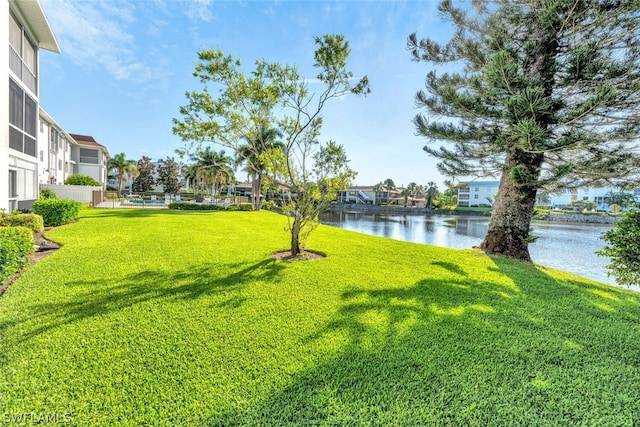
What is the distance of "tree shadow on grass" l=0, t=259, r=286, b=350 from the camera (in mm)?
3400

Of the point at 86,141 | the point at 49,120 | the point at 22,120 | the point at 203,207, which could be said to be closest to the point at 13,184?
the point at 22,120

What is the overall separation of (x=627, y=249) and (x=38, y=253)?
37.7 feet

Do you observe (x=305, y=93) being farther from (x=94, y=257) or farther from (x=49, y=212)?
(x=49, y=212)

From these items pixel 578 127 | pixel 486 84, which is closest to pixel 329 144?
pixel 486 84

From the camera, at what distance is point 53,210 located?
10078mm

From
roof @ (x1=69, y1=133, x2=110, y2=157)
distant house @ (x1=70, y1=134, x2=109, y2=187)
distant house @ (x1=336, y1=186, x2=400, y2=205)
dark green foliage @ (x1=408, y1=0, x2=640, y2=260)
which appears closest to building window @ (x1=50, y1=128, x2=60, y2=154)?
distant house @ (x1=70, y1=134, x2=109, y2=187)

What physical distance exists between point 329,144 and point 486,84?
416cm

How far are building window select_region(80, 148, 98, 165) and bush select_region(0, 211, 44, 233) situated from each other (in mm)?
31232

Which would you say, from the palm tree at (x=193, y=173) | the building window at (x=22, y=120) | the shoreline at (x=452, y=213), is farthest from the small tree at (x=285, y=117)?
the shoreline at (x=452, y=213)

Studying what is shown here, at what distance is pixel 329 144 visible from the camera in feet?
22.5

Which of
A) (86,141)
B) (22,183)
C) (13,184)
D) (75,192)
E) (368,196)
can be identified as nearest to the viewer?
(13,184)

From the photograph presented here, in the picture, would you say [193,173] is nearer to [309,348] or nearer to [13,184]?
[13,184]

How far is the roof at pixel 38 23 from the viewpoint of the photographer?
9.70 meters

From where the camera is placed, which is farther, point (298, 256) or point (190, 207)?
point (190, 207)
